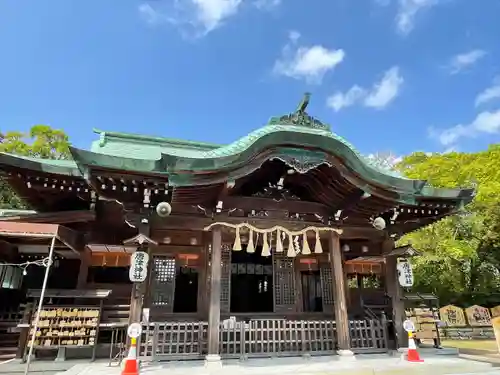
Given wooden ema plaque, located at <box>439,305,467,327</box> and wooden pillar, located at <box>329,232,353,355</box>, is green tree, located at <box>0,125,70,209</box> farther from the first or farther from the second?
wooden ema plaque, located at <box>439,305,467,327</box>

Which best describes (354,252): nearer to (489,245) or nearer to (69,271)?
(69,271)

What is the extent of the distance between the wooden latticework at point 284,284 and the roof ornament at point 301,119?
12.2ft

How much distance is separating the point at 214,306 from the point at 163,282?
6.60 feet

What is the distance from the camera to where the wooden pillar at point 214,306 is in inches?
262

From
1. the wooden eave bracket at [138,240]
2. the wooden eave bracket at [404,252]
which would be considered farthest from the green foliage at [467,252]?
the wooden eave bracket at [138,240]

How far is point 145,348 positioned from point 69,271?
17.1 ft

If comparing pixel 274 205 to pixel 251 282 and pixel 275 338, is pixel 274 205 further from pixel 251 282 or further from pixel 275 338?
pixel 251 282

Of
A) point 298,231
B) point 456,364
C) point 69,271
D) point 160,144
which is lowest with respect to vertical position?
point 456,364

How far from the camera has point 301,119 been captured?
8227 millimetres

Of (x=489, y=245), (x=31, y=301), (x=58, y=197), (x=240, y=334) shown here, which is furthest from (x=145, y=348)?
(x=489, y=245)

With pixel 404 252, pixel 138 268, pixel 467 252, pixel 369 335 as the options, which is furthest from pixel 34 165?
pixel 467 252

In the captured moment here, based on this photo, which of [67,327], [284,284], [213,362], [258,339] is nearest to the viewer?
[213,362]

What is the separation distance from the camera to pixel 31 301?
25.6ft

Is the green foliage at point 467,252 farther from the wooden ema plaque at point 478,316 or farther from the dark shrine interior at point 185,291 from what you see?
the dark shrine interior at point 185,291
